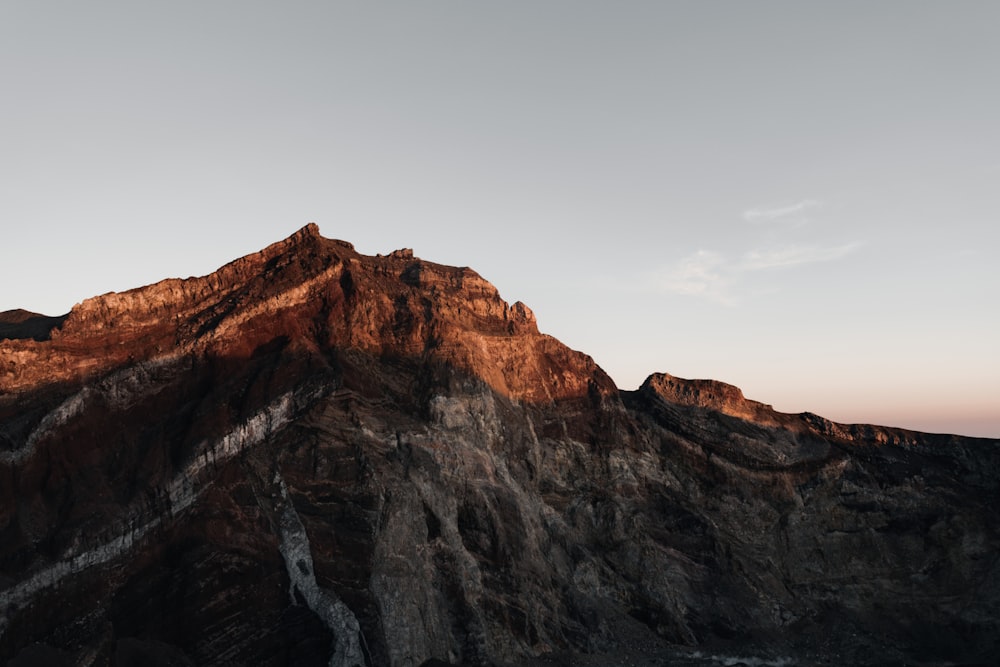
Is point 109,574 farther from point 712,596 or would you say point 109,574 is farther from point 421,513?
point 712,596

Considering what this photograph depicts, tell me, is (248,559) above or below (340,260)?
below

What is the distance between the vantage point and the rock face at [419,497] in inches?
2094

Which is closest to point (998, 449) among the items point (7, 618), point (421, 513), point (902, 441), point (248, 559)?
point (902, 441)

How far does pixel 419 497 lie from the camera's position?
61688 millimetres

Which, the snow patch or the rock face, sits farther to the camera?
the rock face

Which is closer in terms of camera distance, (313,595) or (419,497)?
(313,595)

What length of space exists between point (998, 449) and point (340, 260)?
73.5 metres

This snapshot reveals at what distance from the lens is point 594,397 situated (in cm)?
8462

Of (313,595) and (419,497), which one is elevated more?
(419,497)

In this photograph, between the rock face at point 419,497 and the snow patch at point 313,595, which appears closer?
the snow patch at point 313,595

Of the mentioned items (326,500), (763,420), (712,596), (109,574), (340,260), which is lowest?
(712,596)

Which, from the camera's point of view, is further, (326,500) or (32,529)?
(326,500)

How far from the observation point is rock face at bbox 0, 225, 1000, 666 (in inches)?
2094

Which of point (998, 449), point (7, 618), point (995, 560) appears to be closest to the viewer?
point (7, 618)
